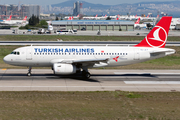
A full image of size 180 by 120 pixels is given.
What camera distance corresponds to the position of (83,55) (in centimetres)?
3631

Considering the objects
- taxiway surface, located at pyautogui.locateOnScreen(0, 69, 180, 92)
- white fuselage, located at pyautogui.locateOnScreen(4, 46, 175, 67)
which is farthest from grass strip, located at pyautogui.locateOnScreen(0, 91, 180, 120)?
white fuselage, located at pyautogui.locateOnScreen(4, 46, 175, 67)

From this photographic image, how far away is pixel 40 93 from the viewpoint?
1091 inches

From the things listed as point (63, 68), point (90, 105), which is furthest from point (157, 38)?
point (90, 105)

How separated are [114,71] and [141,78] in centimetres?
633

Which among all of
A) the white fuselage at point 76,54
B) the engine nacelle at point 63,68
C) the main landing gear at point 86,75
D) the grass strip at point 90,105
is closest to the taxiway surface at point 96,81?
the main landing gear at point 86,75

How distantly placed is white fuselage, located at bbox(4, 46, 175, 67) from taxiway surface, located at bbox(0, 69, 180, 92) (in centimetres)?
219

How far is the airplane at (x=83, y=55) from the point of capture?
3483cm

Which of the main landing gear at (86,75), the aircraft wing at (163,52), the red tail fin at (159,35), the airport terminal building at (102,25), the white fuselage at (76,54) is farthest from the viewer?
the airport terminal building at (102,25)

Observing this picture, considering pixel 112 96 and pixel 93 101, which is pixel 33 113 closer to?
pixel 93 101

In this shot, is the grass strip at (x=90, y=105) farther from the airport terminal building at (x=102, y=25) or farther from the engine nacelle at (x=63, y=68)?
the airport terminal building at (x=102, y=25)

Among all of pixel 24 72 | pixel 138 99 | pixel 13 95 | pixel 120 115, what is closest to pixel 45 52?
pixel 24 72

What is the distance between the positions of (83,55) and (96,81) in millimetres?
4278

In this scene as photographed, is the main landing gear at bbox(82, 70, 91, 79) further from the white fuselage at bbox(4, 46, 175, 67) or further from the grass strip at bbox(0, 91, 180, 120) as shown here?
the grass strip at bbox(0, 91, 180, 120)

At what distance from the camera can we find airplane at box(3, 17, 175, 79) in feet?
114
